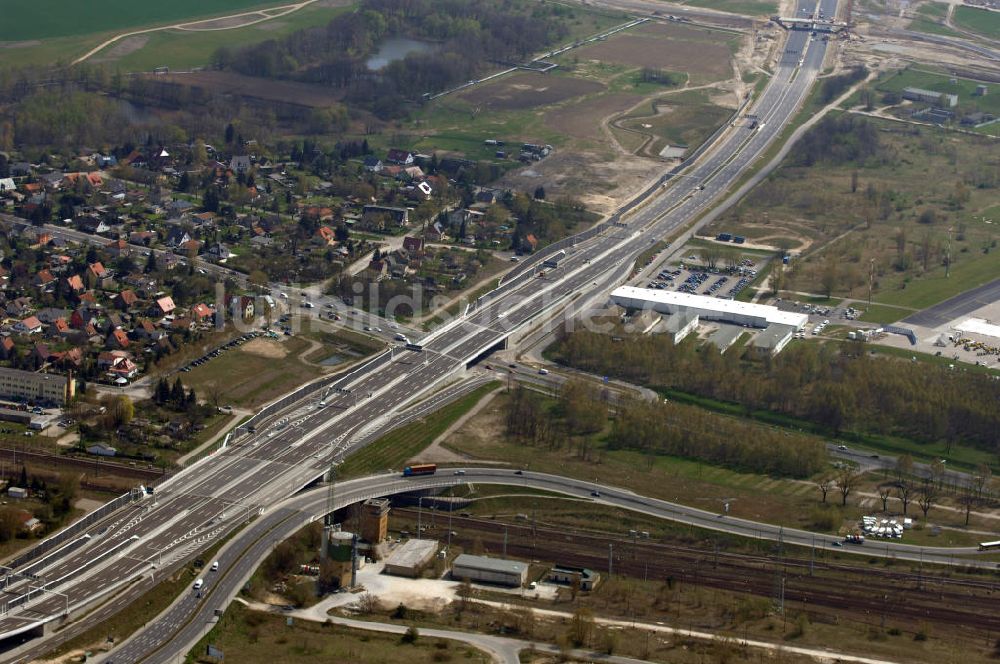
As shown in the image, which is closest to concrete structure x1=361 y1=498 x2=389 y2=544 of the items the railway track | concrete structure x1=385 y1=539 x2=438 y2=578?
concrete structure x1=385 y1=539 x2=438 y2=578

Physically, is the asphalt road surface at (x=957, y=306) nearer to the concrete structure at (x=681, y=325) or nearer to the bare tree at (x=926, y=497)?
the concrete structure at (x=681, y=325)

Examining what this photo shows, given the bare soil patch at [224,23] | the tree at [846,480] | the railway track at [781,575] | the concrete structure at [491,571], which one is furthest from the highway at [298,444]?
the bare soil patch at [224,23]

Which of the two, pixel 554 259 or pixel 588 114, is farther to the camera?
pixel 588 114

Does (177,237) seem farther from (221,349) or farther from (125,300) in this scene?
(221,349)

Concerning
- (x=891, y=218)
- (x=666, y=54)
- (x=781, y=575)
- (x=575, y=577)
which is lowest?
(x=575, y=577)

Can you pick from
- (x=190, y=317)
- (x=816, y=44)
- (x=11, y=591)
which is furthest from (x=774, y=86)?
(x=11, y=591)

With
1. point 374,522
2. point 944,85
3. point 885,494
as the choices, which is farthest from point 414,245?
point 944,85

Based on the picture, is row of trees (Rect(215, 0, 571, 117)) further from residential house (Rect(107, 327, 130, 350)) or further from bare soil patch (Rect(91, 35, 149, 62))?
residential house (Rect(107, 327, 130, 350))
